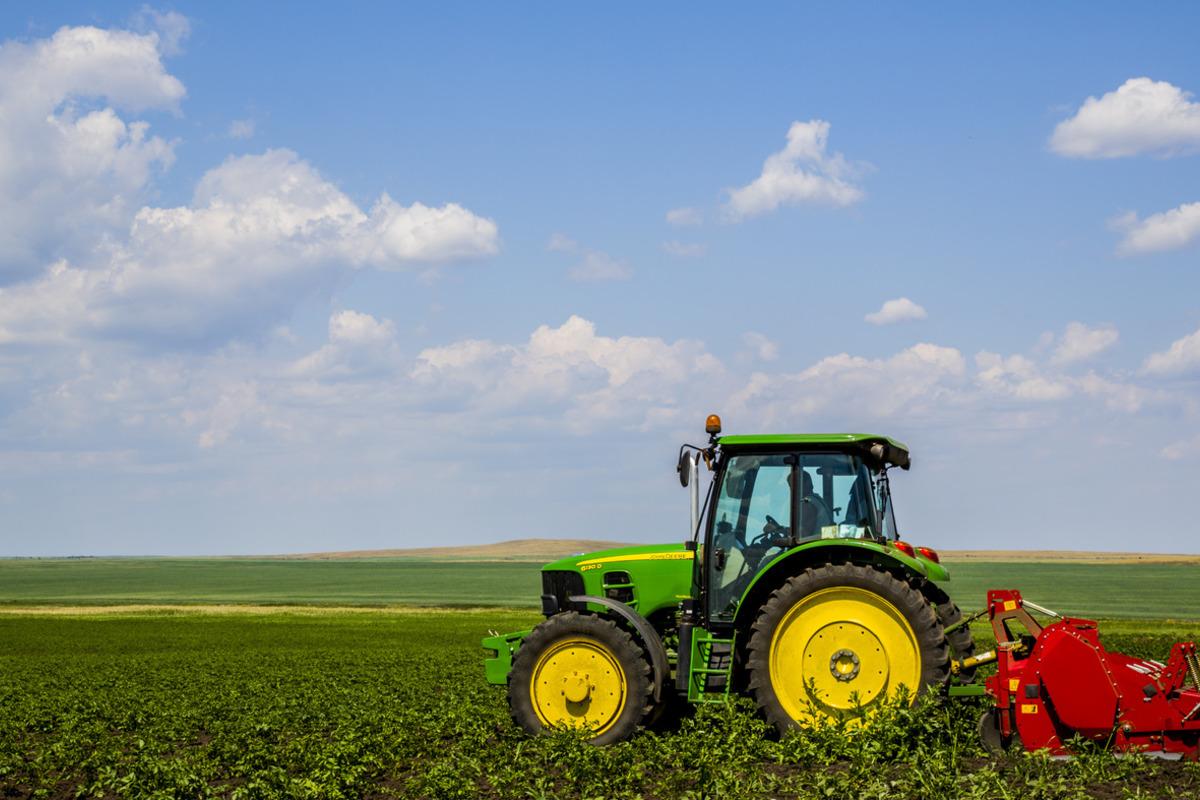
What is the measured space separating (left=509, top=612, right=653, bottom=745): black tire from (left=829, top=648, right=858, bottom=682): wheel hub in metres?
1.84

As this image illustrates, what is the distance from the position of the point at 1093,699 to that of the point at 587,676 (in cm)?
459

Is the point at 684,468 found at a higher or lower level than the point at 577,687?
higher

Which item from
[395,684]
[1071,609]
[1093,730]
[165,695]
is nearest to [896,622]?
[1093,730]

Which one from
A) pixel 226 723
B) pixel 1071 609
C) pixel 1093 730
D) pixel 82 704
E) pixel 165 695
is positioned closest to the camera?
pixel 1093 730

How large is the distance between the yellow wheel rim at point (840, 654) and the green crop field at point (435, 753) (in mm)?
342

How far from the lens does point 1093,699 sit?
9.77 metres

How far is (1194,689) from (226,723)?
11.0 m

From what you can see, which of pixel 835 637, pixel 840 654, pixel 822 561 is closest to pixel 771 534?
pixel 822 561

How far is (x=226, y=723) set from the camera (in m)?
14.8

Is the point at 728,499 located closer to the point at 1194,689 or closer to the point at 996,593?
the point at 996,593

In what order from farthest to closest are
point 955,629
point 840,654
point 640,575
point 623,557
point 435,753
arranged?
point 623,557 < point 640,575 < point 435,753 < point 955,629 < point 840,654

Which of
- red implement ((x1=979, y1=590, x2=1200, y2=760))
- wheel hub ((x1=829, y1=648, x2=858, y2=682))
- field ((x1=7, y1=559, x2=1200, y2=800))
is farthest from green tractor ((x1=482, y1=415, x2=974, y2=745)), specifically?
red implement ((x1=979, y1=590, x2=1200, y2=760))

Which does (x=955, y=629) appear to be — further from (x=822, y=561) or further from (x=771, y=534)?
(x=771, y=534)

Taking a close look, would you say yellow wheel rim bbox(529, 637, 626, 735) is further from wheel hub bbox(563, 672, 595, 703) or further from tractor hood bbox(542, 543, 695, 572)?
tractor hood bbox(542, 543, 695, 572)
